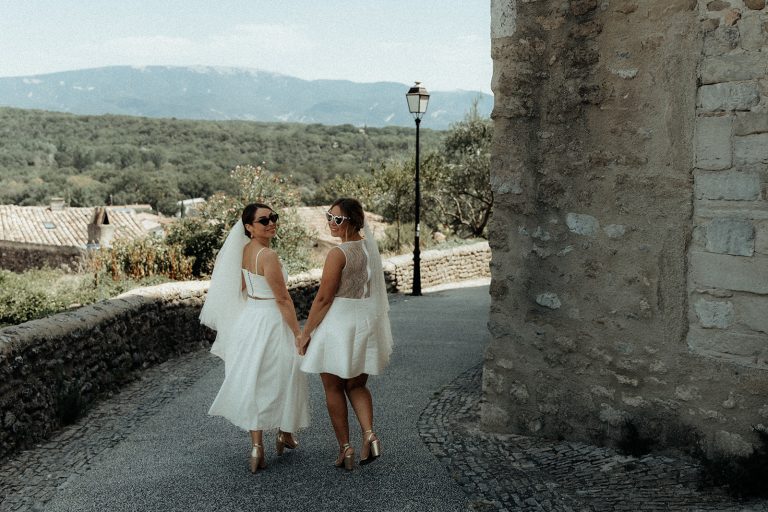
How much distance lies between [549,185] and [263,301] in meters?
2.06

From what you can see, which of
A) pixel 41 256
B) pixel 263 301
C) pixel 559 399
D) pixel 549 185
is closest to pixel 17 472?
pixel 263 301

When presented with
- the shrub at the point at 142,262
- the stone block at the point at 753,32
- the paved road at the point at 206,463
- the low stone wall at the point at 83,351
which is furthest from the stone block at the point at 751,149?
the shrub at the point at 142,262

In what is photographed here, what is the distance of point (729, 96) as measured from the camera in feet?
13.2

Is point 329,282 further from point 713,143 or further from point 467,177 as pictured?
point 467,177

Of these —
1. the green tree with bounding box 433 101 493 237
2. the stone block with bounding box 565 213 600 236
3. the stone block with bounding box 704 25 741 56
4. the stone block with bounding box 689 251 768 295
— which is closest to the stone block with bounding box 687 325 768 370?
the stone block with bounding box 689 251 768 295

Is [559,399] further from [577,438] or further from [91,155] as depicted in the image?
[91,155]

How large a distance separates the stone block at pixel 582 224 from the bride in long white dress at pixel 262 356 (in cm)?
193

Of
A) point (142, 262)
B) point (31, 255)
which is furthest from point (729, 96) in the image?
point (31, 255)

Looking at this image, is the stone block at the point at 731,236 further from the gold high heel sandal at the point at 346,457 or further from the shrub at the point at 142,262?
the shrub at the point at 142,262

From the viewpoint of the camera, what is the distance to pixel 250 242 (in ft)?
15.5

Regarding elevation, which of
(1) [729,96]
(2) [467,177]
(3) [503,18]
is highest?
(3) [503,18]

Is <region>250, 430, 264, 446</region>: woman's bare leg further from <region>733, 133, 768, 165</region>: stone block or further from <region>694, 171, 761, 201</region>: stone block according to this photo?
<region>733, 133, 768, 165</region>: stone block

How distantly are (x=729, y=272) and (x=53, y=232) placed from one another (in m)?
28.9

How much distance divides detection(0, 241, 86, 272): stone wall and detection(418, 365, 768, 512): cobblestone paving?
23.1 meters
